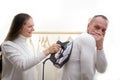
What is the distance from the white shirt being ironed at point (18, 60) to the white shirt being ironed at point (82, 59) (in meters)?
0.27

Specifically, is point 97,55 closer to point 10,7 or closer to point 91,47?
point 91,47

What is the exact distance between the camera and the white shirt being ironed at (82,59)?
1476 mm

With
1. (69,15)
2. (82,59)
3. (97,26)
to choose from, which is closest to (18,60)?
(82,59)

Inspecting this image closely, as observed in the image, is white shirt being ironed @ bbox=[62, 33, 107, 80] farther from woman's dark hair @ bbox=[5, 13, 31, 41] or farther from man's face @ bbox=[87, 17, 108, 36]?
woman's dark hair @ bbox=[5, 13, 31, 41]

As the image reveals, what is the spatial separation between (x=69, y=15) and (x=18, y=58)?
1.07 meters

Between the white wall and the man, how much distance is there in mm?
1030

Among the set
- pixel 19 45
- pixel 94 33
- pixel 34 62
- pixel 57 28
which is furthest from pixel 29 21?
pixel 57 28

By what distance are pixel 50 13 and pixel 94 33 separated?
3.80 feet

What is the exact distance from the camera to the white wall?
2.64 metres

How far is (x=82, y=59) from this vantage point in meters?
1.48

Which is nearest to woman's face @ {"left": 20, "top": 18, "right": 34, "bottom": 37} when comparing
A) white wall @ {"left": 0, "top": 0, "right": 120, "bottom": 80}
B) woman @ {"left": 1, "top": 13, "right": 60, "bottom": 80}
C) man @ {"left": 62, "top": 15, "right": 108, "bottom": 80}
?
woman @ {"left": 1, "top": 13, "right": 60, "bottom": 80}

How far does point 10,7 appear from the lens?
268 cm

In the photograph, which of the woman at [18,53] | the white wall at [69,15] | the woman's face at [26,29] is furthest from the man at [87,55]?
the white wall at [69,15]

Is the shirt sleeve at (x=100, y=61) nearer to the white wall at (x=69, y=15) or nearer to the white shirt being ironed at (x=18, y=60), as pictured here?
the white shirt being ironed at (x=18, y=60)
